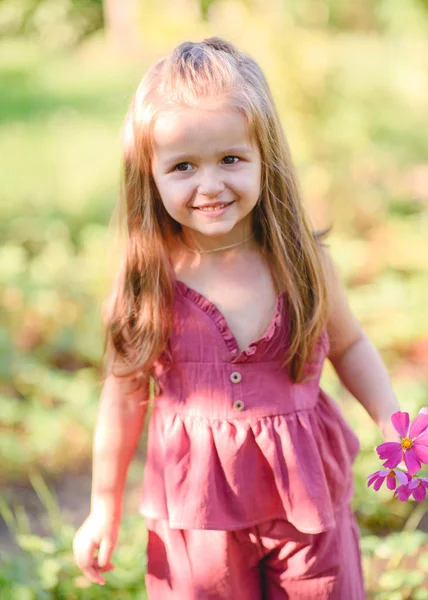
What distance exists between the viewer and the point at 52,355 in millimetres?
4027

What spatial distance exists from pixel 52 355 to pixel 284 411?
254cm

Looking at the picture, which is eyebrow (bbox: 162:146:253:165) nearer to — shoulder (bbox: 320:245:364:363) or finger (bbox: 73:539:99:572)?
shoulder (bbox: 320:245:364:363)

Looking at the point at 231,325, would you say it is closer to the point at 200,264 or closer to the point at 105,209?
the point at 200,264

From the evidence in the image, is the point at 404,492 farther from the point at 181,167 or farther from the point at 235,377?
the point at 181,167

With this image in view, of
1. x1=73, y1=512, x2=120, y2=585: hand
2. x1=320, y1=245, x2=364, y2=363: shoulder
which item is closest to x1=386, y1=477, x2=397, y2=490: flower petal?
x1=320, y1=245, x2=364, y2=363: shoulder

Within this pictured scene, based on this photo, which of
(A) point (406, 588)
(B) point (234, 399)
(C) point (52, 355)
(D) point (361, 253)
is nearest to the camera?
(B) point (234, 399)

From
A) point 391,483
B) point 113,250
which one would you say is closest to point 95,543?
point 113,250

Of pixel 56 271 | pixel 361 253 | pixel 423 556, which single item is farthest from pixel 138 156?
pixel 361 253

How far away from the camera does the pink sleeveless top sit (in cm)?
163

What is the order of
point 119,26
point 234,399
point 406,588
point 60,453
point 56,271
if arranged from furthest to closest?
1. point 119,26
2. point 56,271
3. point 60,453
4. point 406,588
5. point 234,399

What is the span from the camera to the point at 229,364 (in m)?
1.64

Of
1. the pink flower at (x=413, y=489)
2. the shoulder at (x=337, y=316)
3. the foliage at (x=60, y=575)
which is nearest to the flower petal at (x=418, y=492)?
the pink flower at (x=413, y=489)

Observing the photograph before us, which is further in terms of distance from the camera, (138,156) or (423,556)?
(423,556)

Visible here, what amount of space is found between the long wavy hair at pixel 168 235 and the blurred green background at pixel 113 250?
1.18ft
